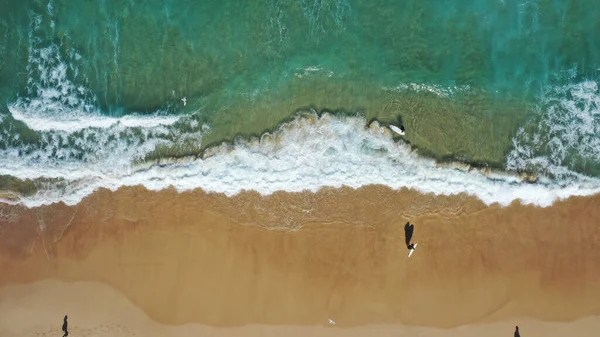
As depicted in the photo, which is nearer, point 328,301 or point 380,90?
point 328,301

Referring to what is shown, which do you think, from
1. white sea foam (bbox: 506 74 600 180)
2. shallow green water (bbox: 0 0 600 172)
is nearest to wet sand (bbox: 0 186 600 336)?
white sea foam (bbox: 506 74 600 180)

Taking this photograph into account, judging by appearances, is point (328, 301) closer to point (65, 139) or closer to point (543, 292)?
point (543, 292)

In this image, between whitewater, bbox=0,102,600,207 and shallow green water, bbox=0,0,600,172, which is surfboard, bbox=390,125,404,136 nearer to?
whitewater, bbox=0,102,600,207

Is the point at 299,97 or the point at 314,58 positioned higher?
the point at 314,58

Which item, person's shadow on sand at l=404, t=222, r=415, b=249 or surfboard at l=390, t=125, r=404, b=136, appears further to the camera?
surfboard at l=390, t=125, r=404, b=136

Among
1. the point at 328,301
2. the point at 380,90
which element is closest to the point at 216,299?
the point at 328,301

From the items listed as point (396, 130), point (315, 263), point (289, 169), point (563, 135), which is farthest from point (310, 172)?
point (563, 135)

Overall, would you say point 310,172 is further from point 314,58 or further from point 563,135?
point 563,135
